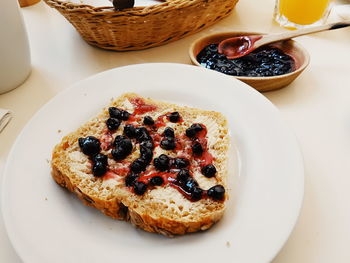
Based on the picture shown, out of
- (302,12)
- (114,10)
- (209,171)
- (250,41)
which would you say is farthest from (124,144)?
(302,12)

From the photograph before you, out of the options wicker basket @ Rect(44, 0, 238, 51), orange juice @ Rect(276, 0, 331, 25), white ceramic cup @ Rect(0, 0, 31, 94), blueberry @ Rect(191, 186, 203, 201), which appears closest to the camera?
blueberry @ Rect(191, 186, 203, 201)

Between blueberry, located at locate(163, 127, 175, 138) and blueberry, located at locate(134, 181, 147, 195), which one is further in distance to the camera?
blueberry, located at locate(163, 127, 175, 138)

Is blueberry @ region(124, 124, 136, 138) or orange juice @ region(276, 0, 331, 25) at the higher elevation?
orange juice @ region(276, 0, 331, 25)

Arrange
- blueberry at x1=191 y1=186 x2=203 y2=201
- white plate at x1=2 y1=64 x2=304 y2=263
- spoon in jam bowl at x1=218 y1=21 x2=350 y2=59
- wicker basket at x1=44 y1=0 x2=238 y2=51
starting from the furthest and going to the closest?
spoon in jam bowl at x1=218 y1=21 x2=350 y2=59 → wicker basket at x1=44 y1=0 x2=238 y2=51 → blueberry at x1=191 y1=186 x2=203 y2=201 → white plate at x1=2 y1=64 x2=304 y2=263

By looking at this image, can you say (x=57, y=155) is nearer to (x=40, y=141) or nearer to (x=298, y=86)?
(x=40, y=141)

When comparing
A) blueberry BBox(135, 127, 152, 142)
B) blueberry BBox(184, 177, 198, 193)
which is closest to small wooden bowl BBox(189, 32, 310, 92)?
blueberry BBox(135, 127, 152, 142)

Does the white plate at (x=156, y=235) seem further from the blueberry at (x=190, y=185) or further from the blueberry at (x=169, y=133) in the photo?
the blueberry at (x=169, y=133)

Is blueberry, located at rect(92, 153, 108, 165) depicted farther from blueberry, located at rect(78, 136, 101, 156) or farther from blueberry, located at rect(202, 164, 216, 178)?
blueberry, located at rect(202, 164, 216, 178)

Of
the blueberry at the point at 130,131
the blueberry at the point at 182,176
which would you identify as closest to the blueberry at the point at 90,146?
the blueberry at the point at 130,131
